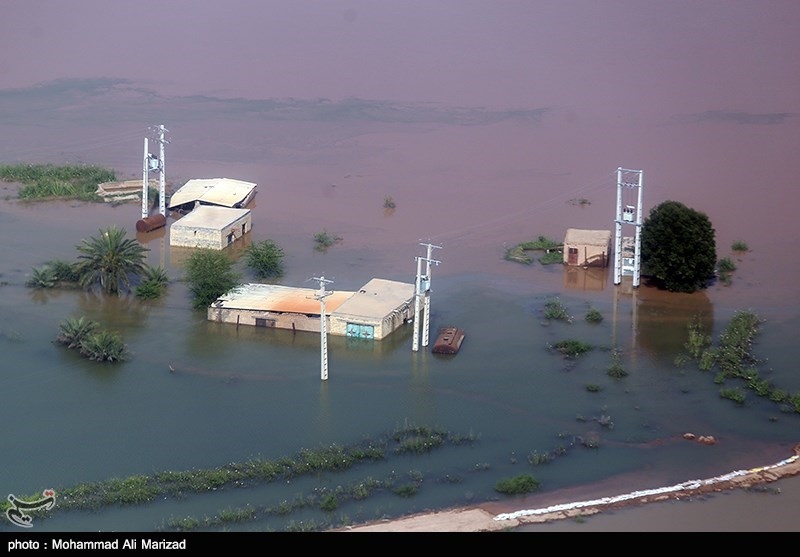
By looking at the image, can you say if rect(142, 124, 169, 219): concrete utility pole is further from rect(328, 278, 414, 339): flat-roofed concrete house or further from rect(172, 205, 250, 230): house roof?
rect(328, 278, 414, 339): flat-roofed concrete house

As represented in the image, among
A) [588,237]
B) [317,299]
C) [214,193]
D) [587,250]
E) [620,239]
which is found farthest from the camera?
[214,193]

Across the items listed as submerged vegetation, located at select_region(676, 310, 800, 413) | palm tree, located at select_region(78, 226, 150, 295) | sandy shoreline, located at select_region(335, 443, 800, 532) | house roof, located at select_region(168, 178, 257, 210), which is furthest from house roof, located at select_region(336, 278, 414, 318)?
house roof, located at select_region(168, 178, 257, 210)

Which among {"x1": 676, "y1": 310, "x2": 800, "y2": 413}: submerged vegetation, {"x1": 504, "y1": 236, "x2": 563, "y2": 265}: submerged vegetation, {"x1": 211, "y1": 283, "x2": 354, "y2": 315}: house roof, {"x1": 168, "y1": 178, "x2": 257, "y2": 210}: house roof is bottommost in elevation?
{"x1": 676, "y1": 310, "x2": 800, "y2": 413}: submerged vegetation

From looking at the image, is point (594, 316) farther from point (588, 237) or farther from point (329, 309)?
point (329, 309)

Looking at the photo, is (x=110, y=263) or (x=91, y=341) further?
→ (x=110, y=263)

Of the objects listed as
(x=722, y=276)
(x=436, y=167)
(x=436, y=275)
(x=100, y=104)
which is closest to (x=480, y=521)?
(x=436, y=275)

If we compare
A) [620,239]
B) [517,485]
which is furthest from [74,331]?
[620,239]

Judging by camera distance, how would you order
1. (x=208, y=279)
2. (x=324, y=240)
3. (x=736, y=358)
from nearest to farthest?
(x=736, y=358), (x=208, y=279), (x=324, y=240)
